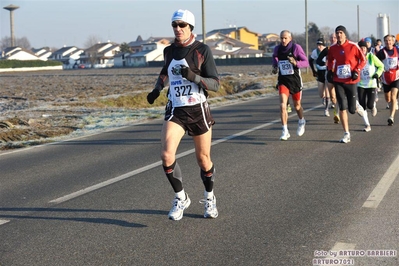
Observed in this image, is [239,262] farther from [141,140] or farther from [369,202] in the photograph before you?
[141,140]

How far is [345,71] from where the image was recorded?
1147cm

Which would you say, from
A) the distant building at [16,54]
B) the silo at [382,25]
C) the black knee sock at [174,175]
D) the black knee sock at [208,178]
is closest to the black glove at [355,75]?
the black knee sock at [208,178]

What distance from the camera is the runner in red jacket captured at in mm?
11406

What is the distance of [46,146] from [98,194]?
5431 millimetres

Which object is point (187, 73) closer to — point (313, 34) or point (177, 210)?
point (177, 210)

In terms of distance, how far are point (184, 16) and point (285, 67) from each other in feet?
20.6

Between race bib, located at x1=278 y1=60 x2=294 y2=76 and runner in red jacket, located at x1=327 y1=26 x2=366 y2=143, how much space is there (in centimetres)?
70

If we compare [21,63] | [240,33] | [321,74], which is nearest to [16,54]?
[21,63]

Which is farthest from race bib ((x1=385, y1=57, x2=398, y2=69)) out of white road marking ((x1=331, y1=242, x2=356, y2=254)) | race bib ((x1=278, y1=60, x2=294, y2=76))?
white road marking ((x1=331, y1=242, x2=356, y2=254))

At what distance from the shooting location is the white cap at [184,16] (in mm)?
5941

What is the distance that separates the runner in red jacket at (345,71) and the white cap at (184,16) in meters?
5.82

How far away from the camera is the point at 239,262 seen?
194 inches

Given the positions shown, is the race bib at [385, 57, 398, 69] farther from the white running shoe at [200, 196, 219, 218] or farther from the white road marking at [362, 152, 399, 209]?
the white running shoe at [200, 196, 219, 218]

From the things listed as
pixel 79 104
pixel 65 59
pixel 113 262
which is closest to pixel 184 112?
pixel 113 262
